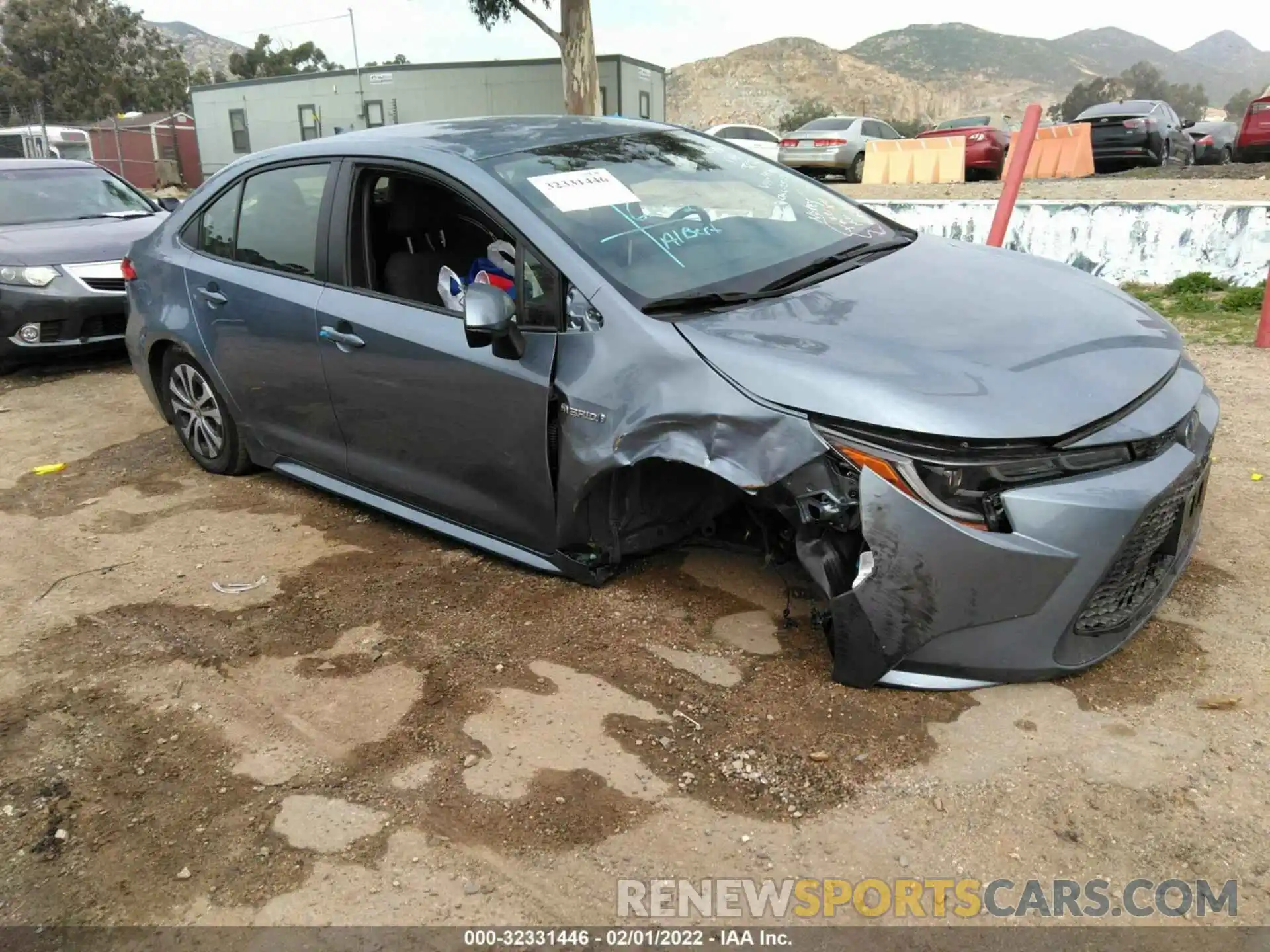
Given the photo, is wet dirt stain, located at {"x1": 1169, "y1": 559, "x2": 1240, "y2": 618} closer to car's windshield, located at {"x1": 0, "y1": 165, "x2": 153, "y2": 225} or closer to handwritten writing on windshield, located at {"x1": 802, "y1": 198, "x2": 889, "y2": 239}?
handwritten writing on windshield, located at {"x1": 802, "y1": 198, "x2": 889, "y2": 239}

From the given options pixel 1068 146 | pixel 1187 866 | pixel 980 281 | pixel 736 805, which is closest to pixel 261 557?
pixel 736 805

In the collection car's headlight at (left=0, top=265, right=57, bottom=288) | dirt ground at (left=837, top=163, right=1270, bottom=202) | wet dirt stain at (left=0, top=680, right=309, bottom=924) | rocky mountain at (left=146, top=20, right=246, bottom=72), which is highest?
rocky mountain at (left=146, top=20, right=246, bottom=72)

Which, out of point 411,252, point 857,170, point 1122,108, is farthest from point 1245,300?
point 857,170

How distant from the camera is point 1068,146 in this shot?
15320 mm

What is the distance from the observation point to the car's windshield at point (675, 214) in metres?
3.06

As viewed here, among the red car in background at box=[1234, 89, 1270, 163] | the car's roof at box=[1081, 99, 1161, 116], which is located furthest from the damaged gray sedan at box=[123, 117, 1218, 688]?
the car's roof at box=[1081, 99, 1161, 116]

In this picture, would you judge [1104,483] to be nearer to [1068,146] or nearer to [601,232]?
[601,232]

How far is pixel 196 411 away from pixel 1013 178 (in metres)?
5.43

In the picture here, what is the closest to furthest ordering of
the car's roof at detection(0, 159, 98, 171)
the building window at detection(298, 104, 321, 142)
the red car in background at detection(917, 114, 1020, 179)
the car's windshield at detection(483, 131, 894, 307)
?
the car's windshield at detection(483, 131, 894, 307) < the car's roof at detection(0, 159, 98, 171) < the red car in background at detection(917, 114, 1020, 179) < the building window at detection(298, 104, 321, 142)

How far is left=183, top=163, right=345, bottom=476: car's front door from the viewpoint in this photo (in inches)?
151

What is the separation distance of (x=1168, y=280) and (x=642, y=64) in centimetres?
2455

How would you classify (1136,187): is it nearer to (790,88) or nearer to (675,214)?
(675,214)

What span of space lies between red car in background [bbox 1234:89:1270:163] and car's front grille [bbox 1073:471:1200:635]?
15023mm

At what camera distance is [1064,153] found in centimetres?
1539
